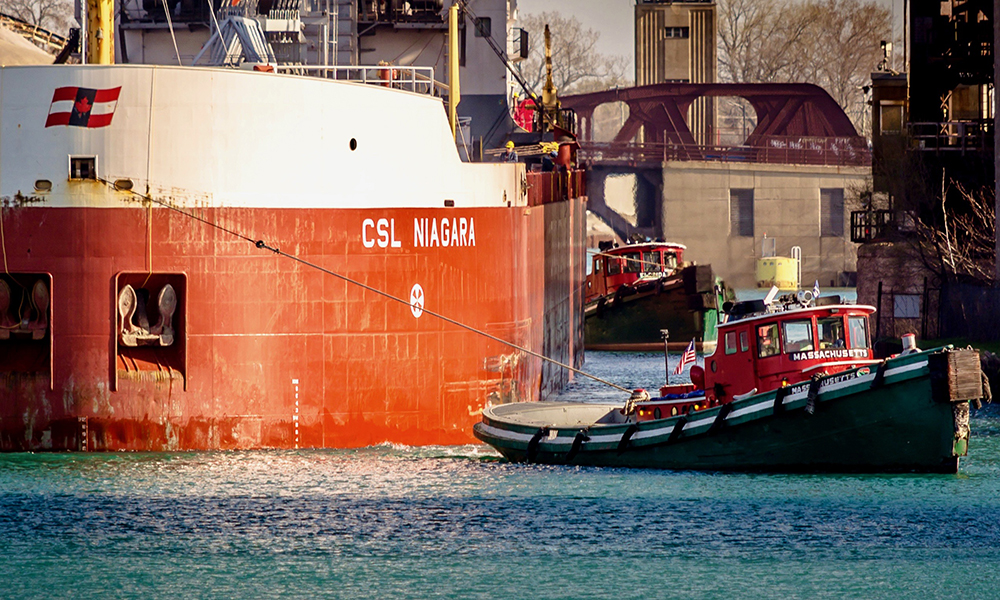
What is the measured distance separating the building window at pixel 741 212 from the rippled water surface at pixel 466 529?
5476cm

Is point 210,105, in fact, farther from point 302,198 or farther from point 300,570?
point 300,570

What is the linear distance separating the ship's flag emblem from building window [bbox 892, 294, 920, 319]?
2699cm

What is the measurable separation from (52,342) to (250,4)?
9992 mm

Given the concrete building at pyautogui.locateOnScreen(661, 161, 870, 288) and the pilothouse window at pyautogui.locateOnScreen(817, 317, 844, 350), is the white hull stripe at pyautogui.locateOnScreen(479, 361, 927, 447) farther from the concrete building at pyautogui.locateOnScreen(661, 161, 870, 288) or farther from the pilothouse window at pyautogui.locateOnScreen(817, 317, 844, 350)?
the concrete building at pyautogui.locateOnScreen(661, 161, 870, 288)

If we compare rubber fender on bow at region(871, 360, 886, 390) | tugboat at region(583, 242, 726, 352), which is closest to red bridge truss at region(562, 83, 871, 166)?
tugboat at region(583, 242, 726, 352)

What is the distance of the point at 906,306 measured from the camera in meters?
41.4

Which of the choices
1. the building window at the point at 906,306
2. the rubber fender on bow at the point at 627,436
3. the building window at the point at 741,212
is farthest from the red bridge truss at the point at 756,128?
the rubber fender on bow at the point at 627,436

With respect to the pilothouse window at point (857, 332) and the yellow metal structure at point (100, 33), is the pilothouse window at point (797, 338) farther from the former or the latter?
the yellow metal structure at point (100, 33)

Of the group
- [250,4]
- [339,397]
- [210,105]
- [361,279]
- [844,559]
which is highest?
[250,4]

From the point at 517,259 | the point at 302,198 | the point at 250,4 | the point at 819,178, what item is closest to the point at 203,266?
the point at 302,198

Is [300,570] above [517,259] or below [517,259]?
below

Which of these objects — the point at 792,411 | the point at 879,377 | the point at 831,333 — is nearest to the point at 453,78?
the point at 831,333

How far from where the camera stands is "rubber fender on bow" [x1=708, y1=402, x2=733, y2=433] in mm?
20516

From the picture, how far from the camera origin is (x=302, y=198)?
69.1ft
